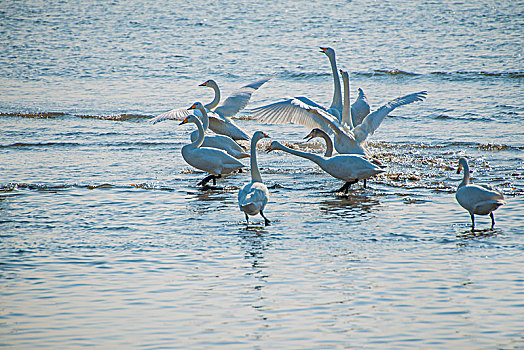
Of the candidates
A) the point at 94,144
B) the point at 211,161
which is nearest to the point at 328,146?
the point at 211,161

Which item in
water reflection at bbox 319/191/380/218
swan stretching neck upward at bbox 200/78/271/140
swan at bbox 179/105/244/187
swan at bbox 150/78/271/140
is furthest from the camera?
swan stretching neck upward at bbox 200/78/271/140

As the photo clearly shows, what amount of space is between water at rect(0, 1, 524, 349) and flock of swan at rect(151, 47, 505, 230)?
1.02 ft

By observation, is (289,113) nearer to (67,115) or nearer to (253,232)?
(253,232)

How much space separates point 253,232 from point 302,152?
1.88 metres

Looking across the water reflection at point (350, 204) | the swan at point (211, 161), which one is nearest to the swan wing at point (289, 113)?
the swan at point (211, 161)

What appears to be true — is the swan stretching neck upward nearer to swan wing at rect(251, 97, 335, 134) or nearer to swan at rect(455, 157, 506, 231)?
swan wing at rect(251, 97, 335, 134)

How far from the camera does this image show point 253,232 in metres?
6.74

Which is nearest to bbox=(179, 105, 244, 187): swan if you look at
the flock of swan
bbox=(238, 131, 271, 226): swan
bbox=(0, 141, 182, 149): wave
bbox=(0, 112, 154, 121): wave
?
the flock of swan

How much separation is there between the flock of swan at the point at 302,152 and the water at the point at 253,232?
0.31 m

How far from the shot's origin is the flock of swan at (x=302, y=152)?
6.75 meters

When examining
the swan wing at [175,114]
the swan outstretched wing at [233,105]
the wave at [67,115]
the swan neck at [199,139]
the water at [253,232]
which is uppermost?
the swan outstretched wing at [233,105]

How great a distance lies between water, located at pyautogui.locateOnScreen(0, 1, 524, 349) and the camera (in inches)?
182

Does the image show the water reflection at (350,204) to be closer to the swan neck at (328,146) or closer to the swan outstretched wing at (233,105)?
the swan neck at (328,146)

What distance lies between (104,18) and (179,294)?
28.9m
